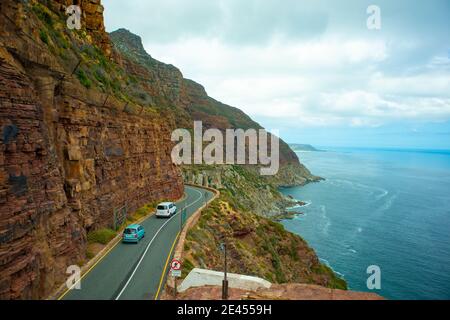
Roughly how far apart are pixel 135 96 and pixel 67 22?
376 inches

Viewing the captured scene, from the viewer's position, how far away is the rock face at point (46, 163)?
11.1 meters

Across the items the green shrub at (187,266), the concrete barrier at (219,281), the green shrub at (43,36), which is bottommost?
the green shrub at (187,266)

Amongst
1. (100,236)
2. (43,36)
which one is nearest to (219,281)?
(100,236)

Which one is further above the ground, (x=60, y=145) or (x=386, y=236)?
(x=60, y=145)

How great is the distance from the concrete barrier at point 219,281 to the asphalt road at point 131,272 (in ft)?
5.15

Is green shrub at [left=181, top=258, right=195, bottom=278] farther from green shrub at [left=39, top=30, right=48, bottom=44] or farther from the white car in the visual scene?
green shrub at [left=39, top=30, right=48, bottom=44]

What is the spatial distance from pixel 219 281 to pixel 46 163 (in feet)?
30.4

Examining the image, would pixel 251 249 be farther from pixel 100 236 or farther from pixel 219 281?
pixel 219 281

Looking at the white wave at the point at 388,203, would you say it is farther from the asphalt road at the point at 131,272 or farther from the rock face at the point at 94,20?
the rock face at the point at 94,20

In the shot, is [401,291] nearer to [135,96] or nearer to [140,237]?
[140,237]

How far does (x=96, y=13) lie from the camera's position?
3180 cm

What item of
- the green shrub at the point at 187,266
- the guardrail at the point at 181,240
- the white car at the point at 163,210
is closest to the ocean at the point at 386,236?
the guardrail at the point at 181,240

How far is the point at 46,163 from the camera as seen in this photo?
14.0 metres
